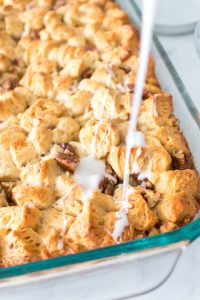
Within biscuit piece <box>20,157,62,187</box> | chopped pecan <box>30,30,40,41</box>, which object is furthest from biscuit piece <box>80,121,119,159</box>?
chopped pecan <box>30,30,40,41</box>

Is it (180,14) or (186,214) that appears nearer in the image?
(186,214)

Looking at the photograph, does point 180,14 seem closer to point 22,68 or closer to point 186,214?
point 22,68

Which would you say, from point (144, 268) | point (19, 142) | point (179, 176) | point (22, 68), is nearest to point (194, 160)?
point (179, 176)

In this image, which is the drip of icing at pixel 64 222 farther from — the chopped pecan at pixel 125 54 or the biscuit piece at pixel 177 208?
the chopped pecan at pixel 125 54

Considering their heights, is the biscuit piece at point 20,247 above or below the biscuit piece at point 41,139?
below

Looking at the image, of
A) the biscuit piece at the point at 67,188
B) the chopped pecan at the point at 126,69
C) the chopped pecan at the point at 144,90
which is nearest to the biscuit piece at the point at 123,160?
the biscuit piece at the point at 67,188

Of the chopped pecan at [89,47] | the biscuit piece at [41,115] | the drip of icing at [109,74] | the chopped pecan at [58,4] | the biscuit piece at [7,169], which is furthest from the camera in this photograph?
the chopped pecan at [58,4]

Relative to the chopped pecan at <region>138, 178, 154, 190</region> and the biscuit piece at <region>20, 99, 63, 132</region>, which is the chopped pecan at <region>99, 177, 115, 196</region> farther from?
the biscuit piece at <region>20, 99, 63, 132</region>
